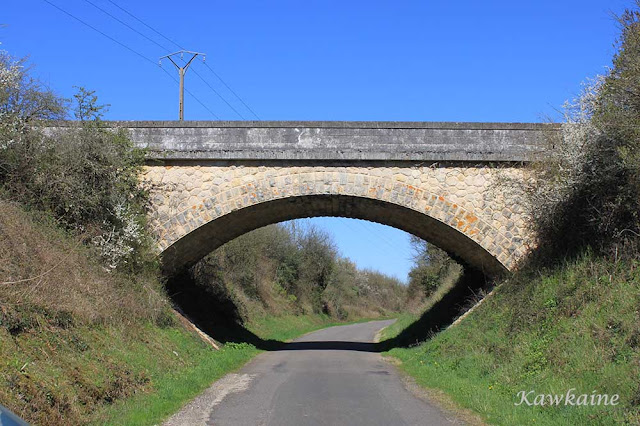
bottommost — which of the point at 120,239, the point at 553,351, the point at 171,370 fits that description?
the point at 171,370

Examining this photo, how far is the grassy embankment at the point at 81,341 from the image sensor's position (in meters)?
6.30

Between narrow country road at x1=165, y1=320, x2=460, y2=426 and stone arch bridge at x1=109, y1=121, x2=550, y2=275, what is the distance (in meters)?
3.89

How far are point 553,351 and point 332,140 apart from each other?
7741 mm

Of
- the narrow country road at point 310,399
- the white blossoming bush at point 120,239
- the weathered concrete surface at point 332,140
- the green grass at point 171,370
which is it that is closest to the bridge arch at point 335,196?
the weathered concrete surface at point 332,140

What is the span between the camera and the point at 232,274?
27922mm

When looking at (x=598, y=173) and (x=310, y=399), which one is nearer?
(x=310, y=399)

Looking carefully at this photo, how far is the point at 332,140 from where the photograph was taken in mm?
14766

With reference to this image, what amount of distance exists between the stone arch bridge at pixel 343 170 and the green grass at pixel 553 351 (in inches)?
86.3

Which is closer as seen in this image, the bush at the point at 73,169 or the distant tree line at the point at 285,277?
the bush at the point at 73,169

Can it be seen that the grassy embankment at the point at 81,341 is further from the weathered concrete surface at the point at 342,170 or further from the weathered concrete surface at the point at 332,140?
the weathered concrete surface at the point at 332,140

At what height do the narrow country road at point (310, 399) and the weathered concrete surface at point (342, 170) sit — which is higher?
the weathered concrete surface at point (342, 170)

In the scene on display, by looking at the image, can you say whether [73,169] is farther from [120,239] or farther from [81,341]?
[81,341]

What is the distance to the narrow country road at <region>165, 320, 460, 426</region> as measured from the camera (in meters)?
7.24

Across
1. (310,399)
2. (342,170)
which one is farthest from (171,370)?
(342,170)
